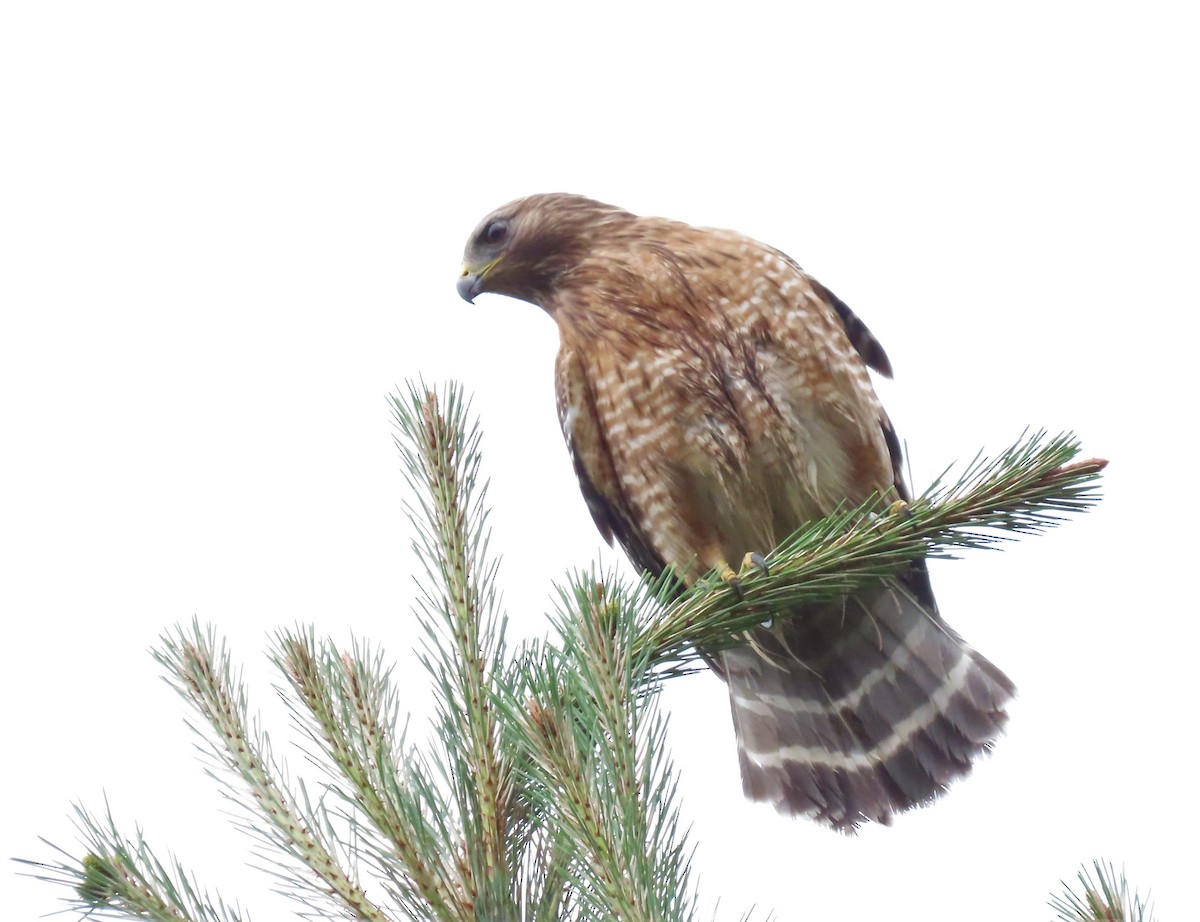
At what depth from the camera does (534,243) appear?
5.23 m

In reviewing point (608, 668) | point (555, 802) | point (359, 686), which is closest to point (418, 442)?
point (359, 686)

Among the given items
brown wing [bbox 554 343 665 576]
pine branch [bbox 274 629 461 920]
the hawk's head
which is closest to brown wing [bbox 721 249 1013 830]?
brown wing [bbox 554 343 665 576]

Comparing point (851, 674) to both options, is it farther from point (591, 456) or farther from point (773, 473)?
point (591, 456)

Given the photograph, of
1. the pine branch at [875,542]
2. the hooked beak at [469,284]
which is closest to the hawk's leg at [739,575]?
the pine branch at [875,542]

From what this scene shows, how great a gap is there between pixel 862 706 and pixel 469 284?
2372mm

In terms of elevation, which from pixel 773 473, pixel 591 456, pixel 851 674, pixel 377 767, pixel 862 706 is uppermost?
pixel 591 456

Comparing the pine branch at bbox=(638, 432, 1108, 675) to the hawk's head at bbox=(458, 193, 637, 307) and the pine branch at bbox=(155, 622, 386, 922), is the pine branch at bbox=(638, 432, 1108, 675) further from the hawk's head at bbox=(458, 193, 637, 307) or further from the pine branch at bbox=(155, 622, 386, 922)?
the hawk's head at bbox=(458, 193, 637, 307)

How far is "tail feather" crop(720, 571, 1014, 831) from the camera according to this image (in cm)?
442

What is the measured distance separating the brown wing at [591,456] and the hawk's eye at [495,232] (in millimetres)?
711

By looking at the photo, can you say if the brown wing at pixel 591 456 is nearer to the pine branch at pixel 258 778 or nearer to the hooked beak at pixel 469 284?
the hooked beak at pixel 469 284

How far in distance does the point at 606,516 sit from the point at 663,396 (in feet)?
2.64

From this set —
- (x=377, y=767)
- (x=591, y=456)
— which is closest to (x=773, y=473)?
(x=591, y=456)

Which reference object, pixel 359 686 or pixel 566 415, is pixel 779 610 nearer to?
pixel 359 686

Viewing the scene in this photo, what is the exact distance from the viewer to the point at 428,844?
88.1 inches
